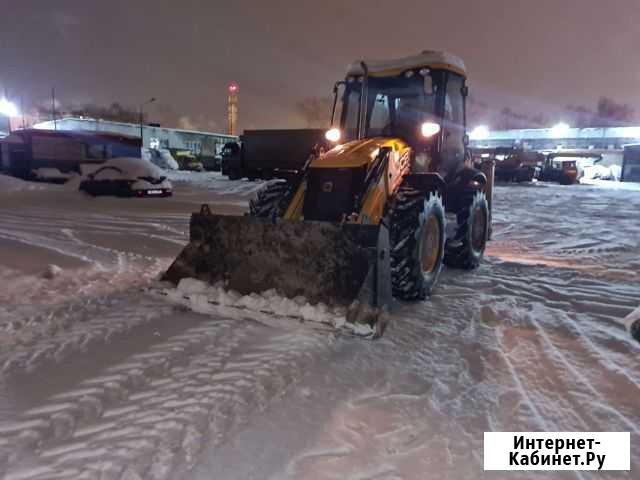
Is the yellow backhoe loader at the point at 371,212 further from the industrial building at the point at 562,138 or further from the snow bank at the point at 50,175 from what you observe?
the industrial building at the point at 562,138

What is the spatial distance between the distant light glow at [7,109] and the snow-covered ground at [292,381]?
64178 millimetres

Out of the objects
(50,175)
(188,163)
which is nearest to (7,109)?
(188,163)

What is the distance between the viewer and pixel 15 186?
1585cm

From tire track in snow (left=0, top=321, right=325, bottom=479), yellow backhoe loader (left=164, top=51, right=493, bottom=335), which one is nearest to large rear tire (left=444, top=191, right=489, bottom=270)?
yellow backhoe loader (left=164, top=51, right=493, bottom=335)

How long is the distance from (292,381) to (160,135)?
60978 mm

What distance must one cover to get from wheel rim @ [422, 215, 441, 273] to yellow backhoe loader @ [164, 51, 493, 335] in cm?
1

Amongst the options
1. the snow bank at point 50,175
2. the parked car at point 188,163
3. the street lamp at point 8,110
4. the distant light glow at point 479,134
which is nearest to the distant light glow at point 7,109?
the street lamp at point 8,110

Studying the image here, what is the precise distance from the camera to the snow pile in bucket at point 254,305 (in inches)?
161

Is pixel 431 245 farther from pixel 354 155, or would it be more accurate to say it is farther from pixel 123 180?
pixel 123 180

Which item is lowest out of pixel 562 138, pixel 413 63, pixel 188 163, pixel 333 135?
pixel 333 135

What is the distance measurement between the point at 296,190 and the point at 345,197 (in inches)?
25.3

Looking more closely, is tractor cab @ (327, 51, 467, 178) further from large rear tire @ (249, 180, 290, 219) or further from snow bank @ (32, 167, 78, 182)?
snow bank @ (32, 167, 78, 182)

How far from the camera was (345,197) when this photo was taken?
17.1 ft

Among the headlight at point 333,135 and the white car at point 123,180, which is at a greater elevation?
the headlight at point 333,135
